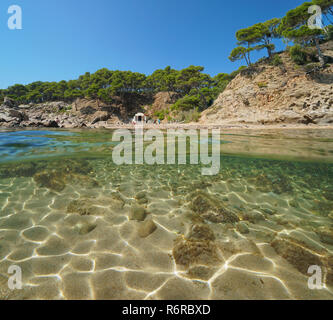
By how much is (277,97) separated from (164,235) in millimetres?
23085

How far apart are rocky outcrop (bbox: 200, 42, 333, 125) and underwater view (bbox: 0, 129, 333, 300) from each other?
45.4 ft

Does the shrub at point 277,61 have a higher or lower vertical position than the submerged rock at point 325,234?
higher

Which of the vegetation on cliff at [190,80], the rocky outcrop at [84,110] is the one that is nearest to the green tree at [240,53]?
the vegetation on cliff at [190,80]

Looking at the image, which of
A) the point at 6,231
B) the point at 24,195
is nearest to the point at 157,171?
the point at 24,195

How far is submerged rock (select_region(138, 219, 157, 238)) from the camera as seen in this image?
240cm

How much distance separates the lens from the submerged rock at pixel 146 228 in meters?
2.40

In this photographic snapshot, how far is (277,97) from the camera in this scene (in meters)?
19.3

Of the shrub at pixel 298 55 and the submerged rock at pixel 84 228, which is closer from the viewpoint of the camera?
the submerged rock at pixel 84 228

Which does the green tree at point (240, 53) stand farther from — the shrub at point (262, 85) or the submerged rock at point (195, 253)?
the submerged rock at point (195, 253)

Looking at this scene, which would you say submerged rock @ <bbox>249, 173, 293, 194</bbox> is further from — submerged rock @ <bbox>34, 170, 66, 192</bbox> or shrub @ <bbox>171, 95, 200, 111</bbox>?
shrub @ <bbox>171, 95, 200, 111</bbox>

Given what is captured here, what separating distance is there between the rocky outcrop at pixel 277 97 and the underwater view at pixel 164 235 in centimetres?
1383
